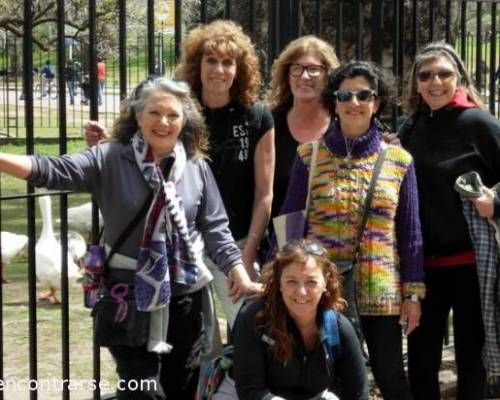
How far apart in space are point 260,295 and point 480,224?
1121 millimetres

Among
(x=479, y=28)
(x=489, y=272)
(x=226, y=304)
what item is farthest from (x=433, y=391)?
(x=479, y=28)

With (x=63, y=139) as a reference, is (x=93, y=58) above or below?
above

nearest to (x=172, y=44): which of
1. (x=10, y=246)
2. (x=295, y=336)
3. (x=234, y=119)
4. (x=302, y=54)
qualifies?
(x=302, y=54)

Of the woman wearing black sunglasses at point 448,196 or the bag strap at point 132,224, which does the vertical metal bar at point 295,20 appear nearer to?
the woman wearing black sunglasses at point 448,196

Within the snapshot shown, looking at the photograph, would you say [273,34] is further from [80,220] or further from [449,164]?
[80,220]

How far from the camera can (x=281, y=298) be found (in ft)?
12.9

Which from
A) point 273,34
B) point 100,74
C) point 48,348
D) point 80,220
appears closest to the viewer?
point 273,34

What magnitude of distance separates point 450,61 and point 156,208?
166 cm

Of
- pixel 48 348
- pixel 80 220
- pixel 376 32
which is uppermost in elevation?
pixel 376 32

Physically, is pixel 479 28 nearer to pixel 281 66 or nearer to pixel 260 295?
pixel 281 66

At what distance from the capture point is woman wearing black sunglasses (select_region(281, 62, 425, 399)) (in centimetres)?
410

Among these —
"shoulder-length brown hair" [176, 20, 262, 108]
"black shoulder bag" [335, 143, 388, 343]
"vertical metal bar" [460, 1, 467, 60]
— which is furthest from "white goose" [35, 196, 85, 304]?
"black shoulder bag" [335, 143, 388, 343]

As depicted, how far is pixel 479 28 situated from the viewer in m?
5.91

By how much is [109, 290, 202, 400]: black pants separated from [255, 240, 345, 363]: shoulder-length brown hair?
27cm
